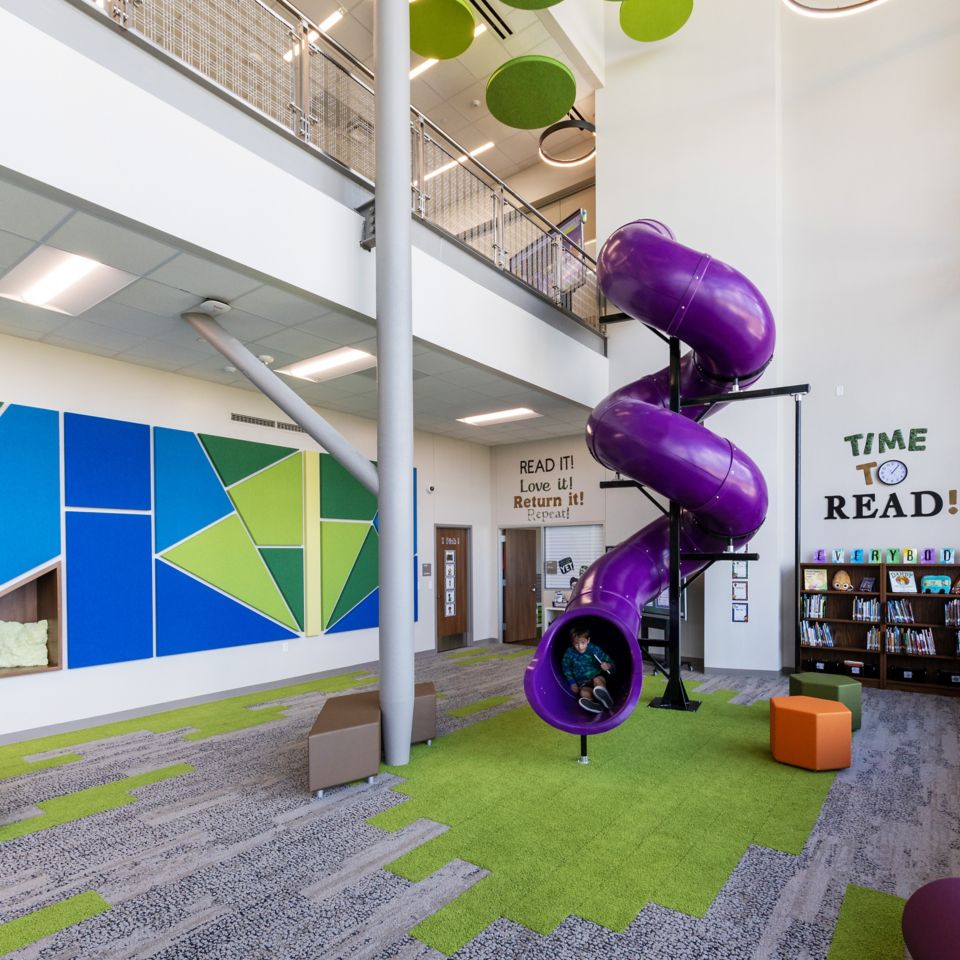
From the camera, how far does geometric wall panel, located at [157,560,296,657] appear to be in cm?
689

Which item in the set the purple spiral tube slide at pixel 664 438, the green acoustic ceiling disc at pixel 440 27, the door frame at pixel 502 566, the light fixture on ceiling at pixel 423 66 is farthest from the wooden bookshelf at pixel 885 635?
the light fixture on ceiling at pixel 423 66

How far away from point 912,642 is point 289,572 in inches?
288

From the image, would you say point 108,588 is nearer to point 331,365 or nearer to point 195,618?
point 195,618

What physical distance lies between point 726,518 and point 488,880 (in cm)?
360

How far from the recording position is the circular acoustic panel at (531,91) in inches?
286

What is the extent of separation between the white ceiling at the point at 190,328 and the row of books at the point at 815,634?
382cm

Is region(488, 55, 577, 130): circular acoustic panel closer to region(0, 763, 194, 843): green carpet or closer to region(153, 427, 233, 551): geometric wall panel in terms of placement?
region(153, 427, 233, 551): geometric wall panel

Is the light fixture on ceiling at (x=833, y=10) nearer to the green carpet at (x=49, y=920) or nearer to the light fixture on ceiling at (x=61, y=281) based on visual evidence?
the light fixture on ceiling at (x=61, y=281)

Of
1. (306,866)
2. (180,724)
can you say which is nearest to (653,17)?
(306,866)

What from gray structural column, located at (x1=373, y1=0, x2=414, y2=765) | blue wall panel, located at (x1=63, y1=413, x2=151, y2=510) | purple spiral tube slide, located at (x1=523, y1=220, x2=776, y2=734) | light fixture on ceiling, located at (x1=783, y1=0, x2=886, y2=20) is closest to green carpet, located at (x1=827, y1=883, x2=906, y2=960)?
purple spiral tube slide, located at (x1=523, y1=220, x2=776, y2=734)

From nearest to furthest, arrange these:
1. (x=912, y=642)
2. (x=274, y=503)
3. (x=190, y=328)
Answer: (x=190, y=328)
(x=912, y=642)
(x=274, y=503)

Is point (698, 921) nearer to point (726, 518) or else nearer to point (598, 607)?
point (598, 607)

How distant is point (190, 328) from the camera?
580 cm

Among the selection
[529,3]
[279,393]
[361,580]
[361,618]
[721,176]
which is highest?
[529,3]
